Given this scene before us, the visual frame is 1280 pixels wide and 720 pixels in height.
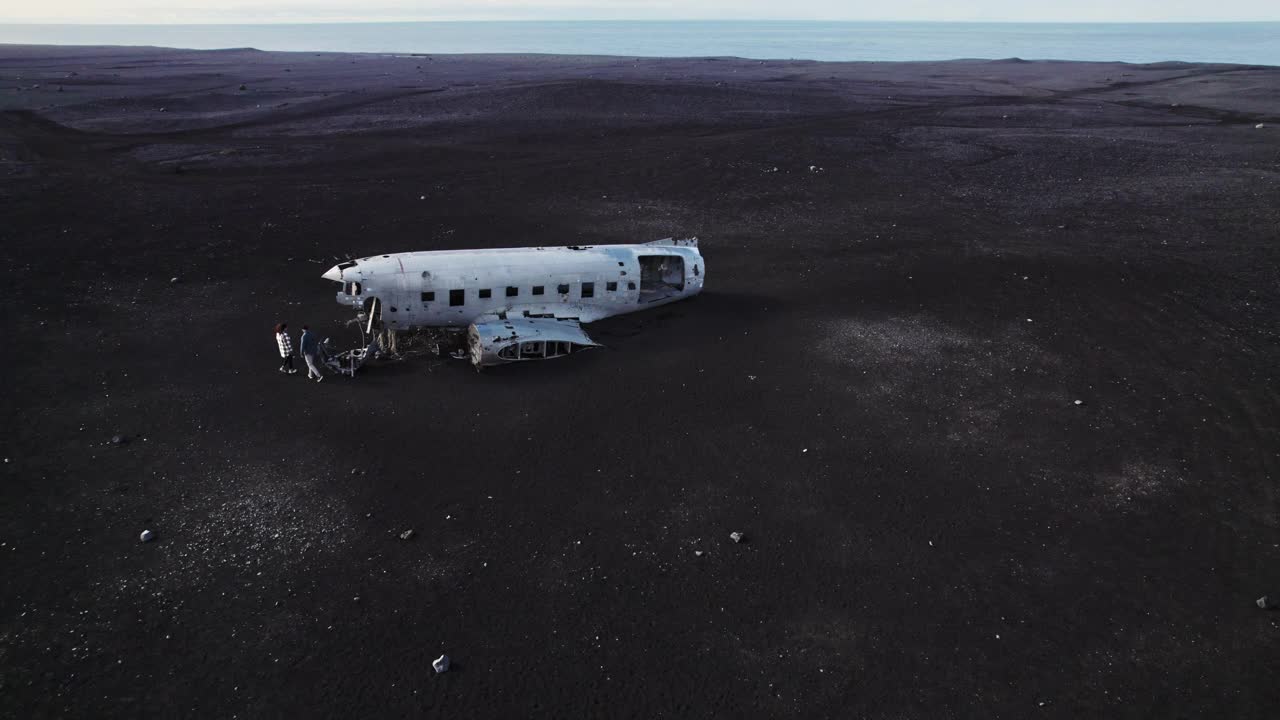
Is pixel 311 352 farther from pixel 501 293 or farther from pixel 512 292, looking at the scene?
pixel 512 292

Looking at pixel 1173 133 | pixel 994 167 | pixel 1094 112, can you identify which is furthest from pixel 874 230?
pixel 1094 112

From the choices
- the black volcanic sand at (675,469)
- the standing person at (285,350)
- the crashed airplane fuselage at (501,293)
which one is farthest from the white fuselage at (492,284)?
the standing person at (285,350)

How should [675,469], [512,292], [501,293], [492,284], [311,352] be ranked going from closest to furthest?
1. [675,469]
2. [311,352]
3. [492,284]
4. [501,293]
5. [512,292]

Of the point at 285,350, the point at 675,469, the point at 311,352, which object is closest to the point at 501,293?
the point at 311,352

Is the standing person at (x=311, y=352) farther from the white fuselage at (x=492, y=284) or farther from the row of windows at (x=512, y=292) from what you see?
the row of windows at (x=512, y=292)

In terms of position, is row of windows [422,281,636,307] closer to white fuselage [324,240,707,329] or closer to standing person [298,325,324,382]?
white fuselage [324,240,707,329]

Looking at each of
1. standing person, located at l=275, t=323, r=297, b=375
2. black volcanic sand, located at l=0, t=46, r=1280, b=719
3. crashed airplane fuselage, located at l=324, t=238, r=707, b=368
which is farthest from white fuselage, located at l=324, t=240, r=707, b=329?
standing person, located at l=275, t=323, r=297, b=375

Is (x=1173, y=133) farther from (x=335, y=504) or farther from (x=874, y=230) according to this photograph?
(x=335, y=504)
